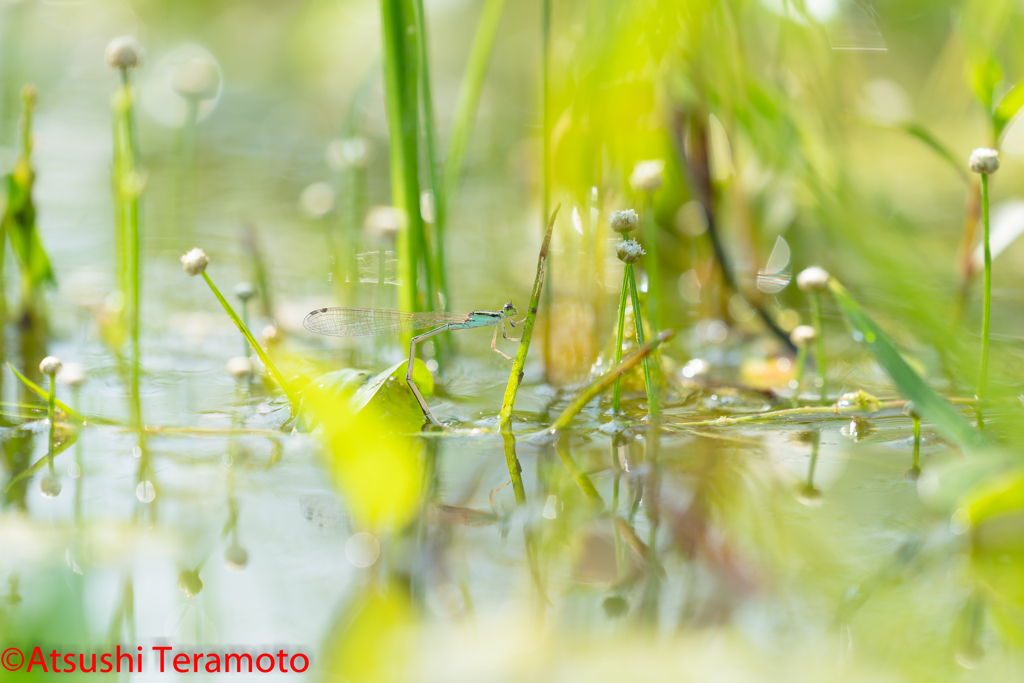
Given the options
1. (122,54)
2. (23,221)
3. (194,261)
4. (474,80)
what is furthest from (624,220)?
(23,221)

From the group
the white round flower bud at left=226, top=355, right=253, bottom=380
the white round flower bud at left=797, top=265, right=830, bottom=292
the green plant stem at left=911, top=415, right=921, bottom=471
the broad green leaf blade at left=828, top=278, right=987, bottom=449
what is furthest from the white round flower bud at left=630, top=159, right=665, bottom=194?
the white round flower bud at left=226, top=355, right=253, bottom=380

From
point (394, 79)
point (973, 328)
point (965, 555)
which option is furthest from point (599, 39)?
point (965, 555)

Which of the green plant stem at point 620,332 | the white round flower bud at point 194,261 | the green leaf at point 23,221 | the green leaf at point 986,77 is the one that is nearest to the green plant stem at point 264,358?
the white round flower bud at point 194,261

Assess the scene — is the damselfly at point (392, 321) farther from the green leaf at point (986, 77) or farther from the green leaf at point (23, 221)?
the green leaf at point (986, 77)

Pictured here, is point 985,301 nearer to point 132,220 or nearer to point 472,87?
point 472,87

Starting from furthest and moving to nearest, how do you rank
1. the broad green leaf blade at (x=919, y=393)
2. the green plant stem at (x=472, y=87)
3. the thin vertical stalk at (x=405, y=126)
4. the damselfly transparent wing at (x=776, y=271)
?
the damselfly transparent wing at (x=776, y=271) < the green plant stem at (x=472, y=87) < the thin vertical stalk at (x=405, y=126) < the broad green leaf blade at (x=919, y=393)

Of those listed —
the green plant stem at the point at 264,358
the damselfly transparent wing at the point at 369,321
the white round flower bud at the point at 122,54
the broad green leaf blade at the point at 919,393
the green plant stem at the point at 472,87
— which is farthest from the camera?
the green plant stem at the point at 472,87

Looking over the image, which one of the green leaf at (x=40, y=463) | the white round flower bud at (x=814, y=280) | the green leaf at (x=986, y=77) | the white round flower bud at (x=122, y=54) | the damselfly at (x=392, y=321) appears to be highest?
the white round flower bud at (x=122, y=54)
